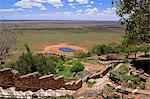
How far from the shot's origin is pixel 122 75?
14.9 meters

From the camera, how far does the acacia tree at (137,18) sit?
17734 mm

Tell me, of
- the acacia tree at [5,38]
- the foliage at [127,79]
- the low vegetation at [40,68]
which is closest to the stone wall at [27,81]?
the foliage at [127,79]

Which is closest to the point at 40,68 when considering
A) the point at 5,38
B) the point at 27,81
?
the point at 27,81

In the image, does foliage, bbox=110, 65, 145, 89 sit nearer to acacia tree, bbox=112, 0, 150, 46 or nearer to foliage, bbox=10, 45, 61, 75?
→ acacia tree, bbox=112, 0, 150, 46

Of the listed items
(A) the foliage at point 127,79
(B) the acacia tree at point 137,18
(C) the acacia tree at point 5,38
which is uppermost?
(B) the acacia tree at point 137,18

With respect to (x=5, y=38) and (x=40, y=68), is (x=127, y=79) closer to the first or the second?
(x=40, y=68)

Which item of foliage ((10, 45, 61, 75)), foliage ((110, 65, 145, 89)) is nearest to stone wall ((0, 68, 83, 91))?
foliage ((110, 65, 145, 89))

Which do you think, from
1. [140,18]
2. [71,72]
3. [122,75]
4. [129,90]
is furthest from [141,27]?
[71,72]

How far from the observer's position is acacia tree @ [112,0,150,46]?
1773 centimetres

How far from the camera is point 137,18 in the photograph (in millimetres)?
17969

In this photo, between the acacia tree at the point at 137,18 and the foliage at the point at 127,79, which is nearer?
the foliage at the point at 127,79

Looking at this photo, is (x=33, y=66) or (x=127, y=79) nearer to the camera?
(x=127, y=79)

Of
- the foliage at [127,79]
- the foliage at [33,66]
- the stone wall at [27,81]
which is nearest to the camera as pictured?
the stone wall at [27,81]

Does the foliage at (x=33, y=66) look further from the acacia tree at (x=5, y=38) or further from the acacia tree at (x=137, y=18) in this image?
the acacia tree at (x=5, y=38)
